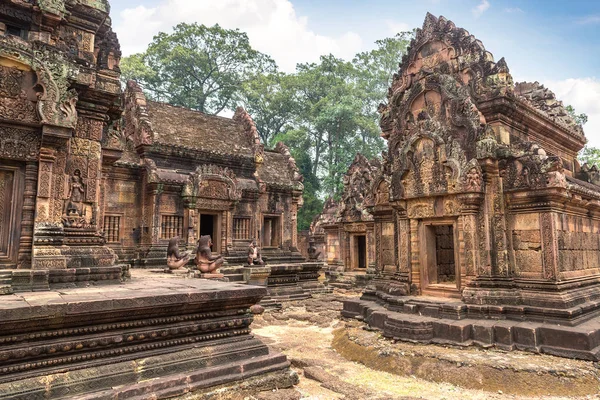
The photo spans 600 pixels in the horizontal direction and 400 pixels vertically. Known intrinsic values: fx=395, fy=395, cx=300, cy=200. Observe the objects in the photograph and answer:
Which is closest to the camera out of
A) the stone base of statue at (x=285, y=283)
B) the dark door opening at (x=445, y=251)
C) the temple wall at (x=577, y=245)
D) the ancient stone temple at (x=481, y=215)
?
the ancient stone temple at (x=481, y=215)

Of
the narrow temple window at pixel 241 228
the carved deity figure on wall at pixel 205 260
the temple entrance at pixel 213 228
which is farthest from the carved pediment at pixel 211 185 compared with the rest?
the carved deity figure on wall at pixel 205 260

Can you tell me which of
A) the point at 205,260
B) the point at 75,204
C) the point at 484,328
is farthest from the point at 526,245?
the point at 75,204

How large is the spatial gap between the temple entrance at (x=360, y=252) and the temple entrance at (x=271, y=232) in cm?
424

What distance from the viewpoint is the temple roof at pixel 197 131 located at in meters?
17.0

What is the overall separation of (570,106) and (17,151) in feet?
94.1

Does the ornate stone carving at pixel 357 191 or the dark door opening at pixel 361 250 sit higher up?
the ornate stone carving at pixel 357 191

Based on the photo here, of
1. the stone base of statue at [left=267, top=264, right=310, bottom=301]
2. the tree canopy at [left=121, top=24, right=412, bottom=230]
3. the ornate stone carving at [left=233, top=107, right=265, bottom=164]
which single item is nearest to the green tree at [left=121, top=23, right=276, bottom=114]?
the tree canopy at [left=121, top=24, right=412, bottom=230]

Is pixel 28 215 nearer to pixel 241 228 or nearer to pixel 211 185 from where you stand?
pixel 211 185

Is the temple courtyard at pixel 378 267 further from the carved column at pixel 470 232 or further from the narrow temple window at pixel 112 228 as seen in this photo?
the narrow temple window at pixel 112 228

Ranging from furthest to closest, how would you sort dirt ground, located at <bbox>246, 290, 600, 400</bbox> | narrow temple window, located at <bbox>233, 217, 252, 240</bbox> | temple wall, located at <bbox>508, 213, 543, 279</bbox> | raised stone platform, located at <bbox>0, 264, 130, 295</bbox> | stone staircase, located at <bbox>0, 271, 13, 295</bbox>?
narrow temple window, located at <bbox>233, 217, 252, 240</bbox> < temple wall, located at <bbox>508, 213, 543, 279</bbox> < dirt ground, located at <bbox>246, 290, 600, 400</bbox> < raised stone platform, located at <bbox>0, 264, 130, 295</bbox> < stone staircase, located at <bbox>0, 271, 13, 295</bbox>

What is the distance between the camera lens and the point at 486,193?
8.02m

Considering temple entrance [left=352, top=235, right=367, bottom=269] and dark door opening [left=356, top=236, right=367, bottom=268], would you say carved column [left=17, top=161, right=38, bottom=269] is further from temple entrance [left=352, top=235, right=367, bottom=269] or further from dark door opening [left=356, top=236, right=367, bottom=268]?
dark door opening [left=356, top=236, right=367, bottom=268]

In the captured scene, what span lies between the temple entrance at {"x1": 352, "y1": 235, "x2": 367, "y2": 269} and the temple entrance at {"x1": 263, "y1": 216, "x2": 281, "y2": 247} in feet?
13.9

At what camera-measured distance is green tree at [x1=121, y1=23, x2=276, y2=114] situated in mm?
35031
